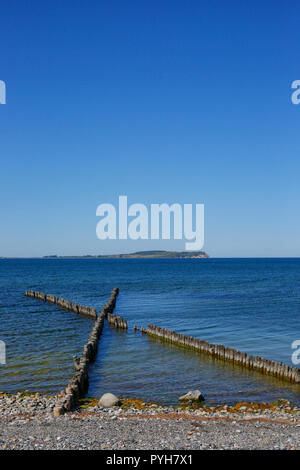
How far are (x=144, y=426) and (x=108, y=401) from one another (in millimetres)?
3286

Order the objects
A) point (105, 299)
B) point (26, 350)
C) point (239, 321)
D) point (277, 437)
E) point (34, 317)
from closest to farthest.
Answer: point (277, 437)
point (26, 350)
point (239, 321)
point (34, 317)
point (105, 299)

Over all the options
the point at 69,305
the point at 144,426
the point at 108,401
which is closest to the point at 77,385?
the point at 108,401

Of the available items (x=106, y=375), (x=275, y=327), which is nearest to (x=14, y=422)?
(x=106, y=375)

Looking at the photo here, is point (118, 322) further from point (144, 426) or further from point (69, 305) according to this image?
point (144, 426)

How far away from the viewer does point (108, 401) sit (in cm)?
1716

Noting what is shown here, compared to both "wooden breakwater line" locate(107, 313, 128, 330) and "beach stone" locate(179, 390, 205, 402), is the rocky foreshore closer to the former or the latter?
"beach stone" locate(179, 390, 205, 402)

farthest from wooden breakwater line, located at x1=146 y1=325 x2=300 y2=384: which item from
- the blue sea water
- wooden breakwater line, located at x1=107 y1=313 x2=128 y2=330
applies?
wooden breakwater line, located at x1=107 y1=313 x2=128 y2=330

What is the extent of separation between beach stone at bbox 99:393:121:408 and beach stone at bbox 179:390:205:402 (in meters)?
2.80

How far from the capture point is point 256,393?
19.2m

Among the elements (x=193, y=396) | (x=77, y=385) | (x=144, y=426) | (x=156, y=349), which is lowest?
(x=156, y=349)

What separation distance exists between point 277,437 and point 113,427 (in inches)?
210

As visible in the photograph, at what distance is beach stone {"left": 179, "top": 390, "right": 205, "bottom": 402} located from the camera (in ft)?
58.3

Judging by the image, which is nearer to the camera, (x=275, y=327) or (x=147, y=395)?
(x=147, y=395)
